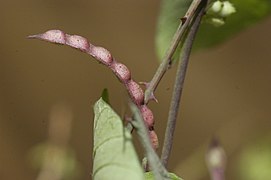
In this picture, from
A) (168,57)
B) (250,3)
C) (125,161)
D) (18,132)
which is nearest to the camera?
(125,161)

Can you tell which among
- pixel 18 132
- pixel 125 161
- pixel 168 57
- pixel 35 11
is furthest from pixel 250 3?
pixel 18 132

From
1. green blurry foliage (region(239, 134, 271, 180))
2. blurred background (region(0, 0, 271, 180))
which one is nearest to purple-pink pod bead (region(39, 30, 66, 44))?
green blurry foliage (region(239, 134, 271, 180))

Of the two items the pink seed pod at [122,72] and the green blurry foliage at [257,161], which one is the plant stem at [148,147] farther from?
the green blurry foliage at [257,161]

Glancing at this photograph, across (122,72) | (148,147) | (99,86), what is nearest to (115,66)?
(122,72)

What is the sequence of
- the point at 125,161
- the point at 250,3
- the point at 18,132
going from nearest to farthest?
the point at 125,161 < the point at 250,3 < the point at 18,132

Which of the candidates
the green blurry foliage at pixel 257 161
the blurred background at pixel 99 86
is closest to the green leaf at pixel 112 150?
the green blurry foliage at pixel 257 161

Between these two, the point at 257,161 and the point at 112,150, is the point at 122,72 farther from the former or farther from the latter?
the point at 257,161

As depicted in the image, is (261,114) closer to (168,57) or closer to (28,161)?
(28,161)
